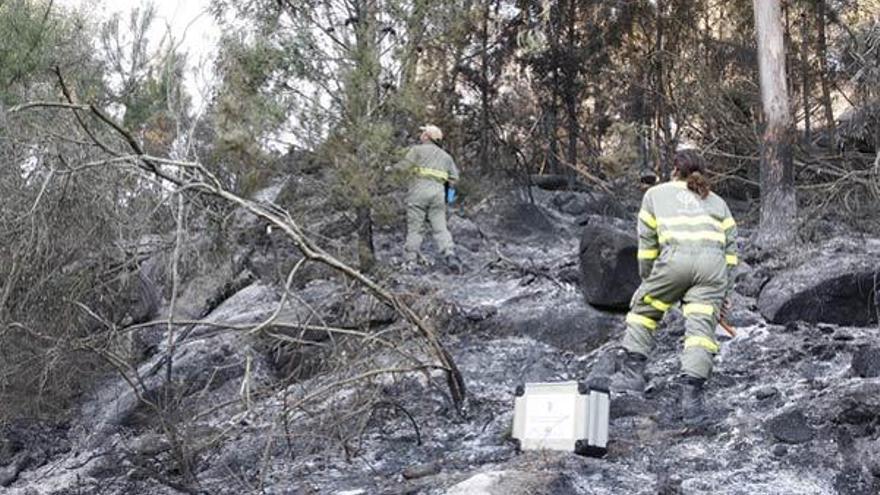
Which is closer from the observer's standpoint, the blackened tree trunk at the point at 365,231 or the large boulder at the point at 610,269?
the large boulder at the point at 610,269

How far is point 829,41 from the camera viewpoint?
13602 mm

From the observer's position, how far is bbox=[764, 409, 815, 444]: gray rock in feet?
16.7

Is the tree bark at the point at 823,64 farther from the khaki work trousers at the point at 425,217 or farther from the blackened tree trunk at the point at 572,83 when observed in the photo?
the khaki work trousers at the point at 425,217

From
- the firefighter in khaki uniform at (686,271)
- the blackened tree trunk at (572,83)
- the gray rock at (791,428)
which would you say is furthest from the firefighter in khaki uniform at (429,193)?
the gray rock at (791,428)

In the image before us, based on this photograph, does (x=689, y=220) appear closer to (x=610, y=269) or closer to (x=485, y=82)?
(x=610, y=269)

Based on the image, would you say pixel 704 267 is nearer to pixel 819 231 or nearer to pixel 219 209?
pixel 219 209

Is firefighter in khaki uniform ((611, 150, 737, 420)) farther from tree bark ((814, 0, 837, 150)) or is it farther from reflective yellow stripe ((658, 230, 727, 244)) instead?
tree bark ((814, 0, 837, 150))

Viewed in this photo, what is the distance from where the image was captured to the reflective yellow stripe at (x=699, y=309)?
5430 mm

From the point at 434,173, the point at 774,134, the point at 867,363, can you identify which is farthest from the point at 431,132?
the point at 867,363

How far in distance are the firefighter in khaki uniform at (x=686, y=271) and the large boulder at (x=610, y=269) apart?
1.91 m

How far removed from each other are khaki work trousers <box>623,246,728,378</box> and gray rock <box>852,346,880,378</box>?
0.99 metres

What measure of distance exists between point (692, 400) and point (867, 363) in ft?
3.60

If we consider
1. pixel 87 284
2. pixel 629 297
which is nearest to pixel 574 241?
pixel 629 297

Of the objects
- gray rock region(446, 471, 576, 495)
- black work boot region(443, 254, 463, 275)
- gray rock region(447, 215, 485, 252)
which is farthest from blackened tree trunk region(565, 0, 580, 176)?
gray rock region(446, 471, 576, 495)
